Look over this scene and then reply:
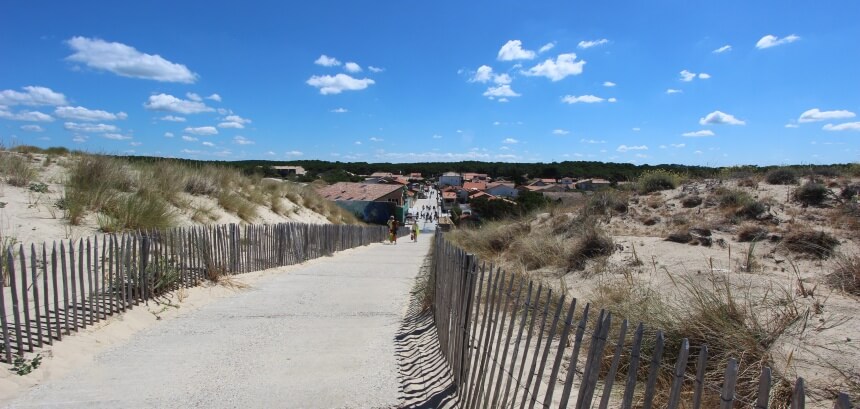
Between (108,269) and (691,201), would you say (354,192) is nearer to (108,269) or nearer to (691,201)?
(691,201)

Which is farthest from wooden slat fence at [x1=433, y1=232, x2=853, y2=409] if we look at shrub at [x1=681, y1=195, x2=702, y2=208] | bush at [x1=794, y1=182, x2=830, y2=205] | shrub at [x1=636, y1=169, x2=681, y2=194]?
shrub at [x1=636, y1=169, x2=681, y2=194]

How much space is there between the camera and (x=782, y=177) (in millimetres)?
15906

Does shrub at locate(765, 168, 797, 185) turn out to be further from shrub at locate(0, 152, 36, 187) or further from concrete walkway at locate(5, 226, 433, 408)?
shrub at locate(0, 152, 36, 187)

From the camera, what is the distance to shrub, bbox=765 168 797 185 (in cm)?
1570

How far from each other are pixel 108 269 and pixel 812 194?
15.1m

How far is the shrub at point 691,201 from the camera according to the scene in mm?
14843

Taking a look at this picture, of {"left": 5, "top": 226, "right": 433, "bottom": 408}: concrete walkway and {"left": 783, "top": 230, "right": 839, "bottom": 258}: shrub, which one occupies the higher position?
{"left": 783, "top": 230, "right": 839, "bottom": 258}: shrub

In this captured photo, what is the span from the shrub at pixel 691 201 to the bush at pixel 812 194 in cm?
252

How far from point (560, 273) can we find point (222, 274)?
711 centimetres

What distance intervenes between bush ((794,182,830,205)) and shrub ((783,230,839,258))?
14.7 feet

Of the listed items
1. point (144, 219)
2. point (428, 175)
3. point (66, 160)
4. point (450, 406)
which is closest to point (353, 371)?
point (450, 406)

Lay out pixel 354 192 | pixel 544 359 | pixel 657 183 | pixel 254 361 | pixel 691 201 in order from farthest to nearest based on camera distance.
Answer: pixel 354 192 → pixel 657 183 → pixel 691 201 → pixel 254 361 → pixel 544 359

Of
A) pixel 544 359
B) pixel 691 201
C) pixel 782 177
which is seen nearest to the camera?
pixel 544 359

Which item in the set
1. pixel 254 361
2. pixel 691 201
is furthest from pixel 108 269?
pixel 691 201
